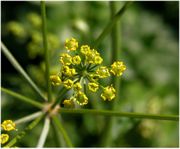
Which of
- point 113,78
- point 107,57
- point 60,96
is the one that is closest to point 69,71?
point 60,96

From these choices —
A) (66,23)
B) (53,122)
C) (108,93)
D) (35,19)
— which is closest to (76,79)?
(108,93)

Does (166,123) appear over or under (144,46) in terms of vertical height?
under

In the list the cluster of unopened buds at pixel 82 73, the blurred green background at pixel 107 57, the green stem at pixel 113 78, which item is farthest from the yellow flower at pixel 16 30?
the cluster of unopened buds at pixel 82 73

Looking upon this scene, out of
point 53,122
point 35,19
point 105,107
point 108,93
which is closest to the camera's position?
point 108,93

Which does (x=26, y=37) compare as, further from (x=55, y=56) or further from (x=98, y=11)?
(x=98, y=11)

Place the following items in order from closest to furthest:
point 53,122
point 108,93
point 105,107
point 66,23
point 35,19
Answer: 1. point 108,93
2. point 53,122
3. point 35,19
4. point 105,107
5. point 66,23

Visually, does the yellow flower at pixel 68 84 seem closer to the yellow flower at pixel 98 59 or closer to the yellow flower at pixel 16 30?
the yellow flower at pixel 98 59

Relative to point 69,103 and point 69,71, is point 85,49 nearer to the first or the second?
point 69,71
